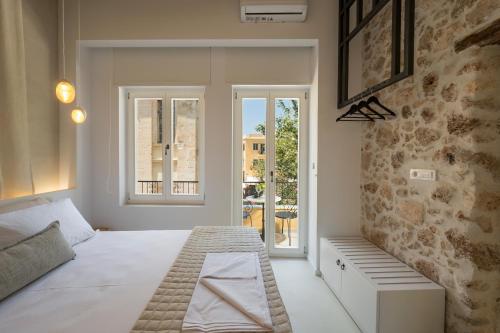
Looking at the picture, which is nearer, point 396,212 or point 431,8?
point 431,8

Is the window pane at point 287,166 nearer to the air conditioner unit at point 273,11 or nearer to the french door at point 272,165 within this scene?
the french door at point 272,165

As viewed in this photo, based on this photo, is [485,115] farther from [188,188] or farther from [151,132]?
[151,132]

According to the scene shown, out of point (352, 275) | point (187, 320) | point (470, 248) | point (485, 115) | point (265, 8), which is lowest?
point (352, 275)

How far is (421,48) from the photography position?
1.82 m

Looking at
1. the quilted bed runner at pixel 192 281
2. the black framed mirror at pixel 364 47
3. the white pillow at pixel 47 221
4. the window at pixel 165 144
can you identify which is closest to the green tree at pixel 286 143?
the black framed mirror at pixel 364 47

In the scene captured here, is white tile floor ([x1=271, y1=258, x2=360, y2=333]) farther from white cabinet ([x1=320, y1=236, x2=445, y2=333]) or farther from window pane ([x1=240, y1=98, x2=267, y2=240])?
window pane ([x1=240, y1=98, x2=267, y2=240])

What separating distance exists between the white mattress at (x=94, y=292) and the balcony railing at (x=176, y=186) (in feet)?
4.20

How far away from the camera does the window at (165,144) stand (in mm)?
3248

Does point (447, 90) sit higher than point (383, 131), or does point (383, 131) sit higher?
point (447, 90)

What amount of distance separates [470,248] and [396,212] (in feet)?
2.26

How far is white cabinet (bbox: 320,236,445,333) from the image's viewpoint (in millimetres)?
1636

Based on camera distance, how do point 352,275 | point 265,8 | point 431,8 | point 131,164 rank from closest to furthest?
point 431,8 < point 352,275 < point 265,8 < point 131,164

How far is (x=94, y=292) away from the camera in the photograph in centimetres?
135

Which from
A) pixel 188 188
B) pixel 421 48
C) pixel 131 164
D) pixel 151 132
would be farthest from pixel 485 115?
pixel 131 164
